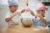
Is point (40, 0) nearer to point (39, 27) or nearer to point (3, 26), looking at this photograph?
point (39, 27)

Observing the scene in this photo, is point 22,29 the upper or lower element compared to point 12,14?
lower

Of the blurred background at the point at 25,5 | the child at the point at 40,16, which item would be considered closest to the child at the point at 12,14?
the blurred background at the point at 25,5

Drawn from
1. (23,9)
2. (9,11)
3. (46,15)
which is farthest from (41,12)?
(9,11)

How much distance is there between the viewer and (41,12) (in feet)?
2.95

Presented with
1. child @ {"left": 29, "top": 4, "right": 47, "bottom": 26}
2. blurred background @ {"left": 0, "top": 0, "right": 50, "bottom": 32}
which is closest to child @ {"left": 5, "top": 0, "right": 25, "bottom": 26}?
blurred background @ {"left": 0, "top": 0, "right": 50, "bottom": 32}

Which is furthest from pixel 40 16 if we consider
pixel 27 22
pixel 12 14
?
pixel 12 14

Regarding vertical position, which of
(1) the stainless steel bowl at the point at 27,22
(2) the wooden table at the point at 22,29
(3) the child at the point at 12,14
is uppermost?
(3) the child at the point at 12,14

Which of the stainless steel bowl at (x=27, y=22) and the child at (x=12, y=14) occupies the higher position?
the child at (x=12, y=14)

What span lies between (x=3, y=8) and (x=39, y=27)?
34 centimetres

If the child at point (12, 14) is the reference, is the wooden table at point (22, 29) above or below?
below

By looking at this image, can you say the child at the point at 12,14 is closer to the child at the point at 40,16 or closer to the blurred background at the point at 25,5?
the blurred background at the point at 25,5

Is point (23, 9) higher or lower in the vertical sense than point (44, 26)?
higher

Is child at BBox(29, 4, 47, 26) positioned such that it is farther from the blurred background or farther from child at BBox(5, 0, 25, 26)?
child at BBox(5, 0, 25, 26)

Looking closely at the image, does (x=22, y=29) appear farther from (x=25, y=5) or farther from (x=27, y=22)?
(x=25, y=5)
